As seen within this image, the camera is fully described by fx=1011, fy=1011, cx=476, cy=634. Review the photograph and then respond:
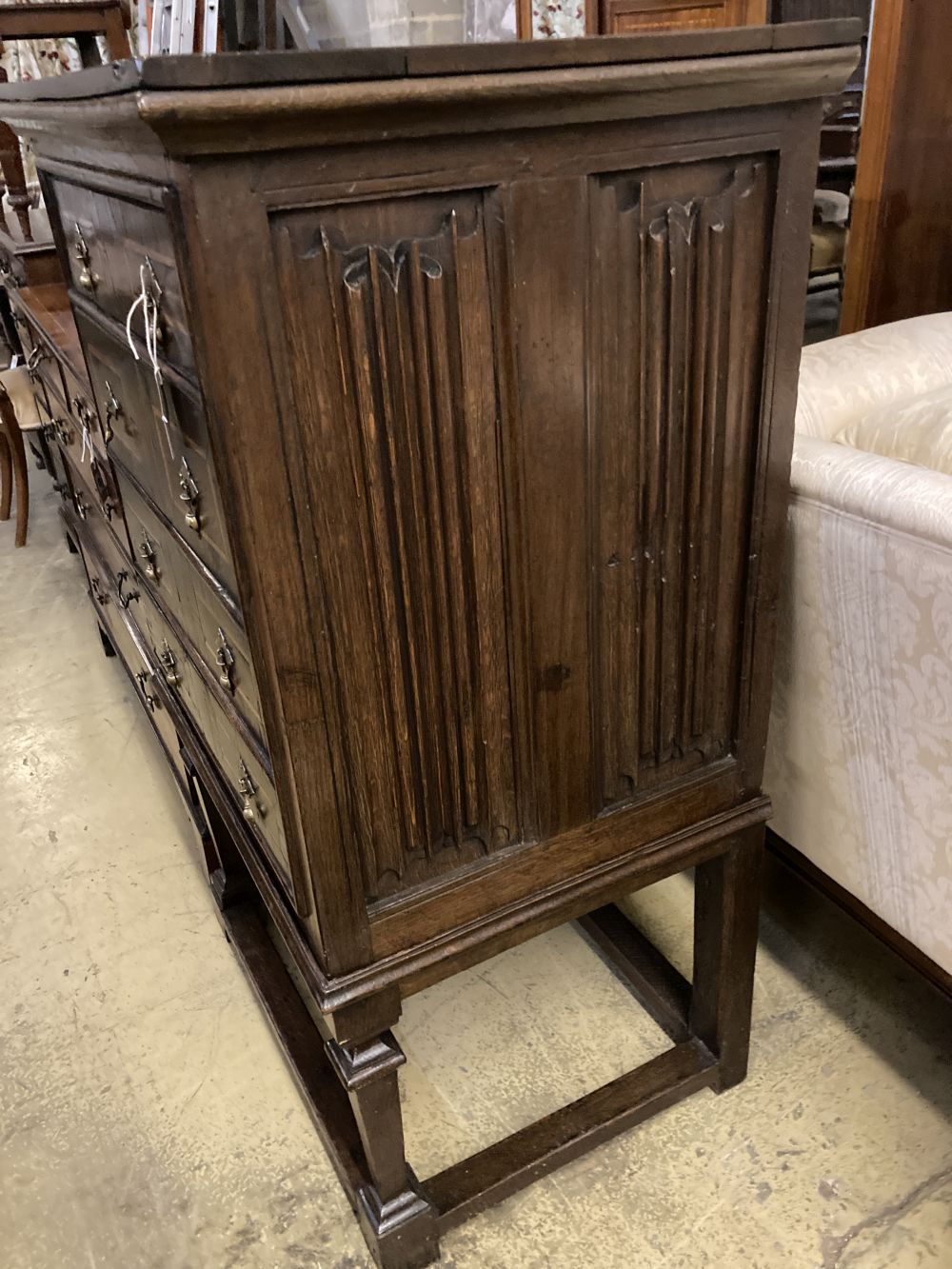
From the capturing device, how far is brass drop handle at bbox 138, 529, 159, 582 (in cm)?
135

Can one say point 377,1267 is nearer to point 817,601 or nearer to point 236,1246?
point 236,1246

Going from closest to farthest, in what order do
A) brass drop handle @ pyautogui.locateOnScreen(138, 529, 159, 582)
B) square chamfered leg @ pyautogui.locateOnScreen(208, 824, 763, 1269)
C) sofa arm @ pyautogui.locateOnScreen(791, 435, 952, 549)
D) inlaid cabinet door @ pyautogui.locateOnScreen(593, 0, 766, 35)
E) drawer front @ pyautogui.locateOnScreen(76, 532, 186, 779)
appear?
sofa arm @ pyautogui.locateOnScreen(791, 435, 952, 549) < square chamfered leg @ pyautogui.locateOnScreen(208, 824, 763, 1269) < brass drop handle @ pyautogui.locateOnScreen(138, 529, 159, 582) < drawer front @ pyautogui.locateOnScreen(76, 532, 186, 779) < inlaid cabinet door @ pyautogui.locateOnScreen(593, 0, 766, 35)

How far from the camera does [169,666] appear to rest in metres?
1.45

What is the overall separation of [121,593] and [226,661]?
2.89ft

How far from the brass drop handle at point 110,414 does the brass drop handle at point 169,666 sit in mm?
303

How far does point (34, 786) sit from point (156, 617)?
2.68ft

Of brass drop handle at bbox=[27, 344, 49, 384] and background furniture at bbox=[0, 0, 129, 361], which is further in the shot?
background furniture at bbox=[0, 0, 129, 361]

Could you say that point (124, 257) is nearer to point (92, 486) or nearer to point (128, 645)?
point (92, 486)

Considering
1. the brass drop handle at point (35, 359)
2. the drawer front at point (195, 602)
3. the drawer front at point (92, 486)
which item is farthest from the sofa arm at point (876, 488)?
the brass drop handle at point (35, 359)

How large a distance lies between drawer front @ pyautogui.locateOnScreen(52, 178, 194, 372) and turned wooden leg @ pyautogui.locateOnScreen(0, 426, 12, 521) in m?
2.00

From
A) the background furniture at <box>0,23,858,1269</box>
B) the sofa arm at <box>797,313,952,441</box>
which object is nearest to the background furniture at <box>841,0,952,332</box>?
the sofa arm at <box>797,313,952,441</box>

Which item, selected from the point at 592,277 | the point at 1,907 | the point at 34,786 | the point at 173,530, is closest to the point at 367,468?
the point at 592,277

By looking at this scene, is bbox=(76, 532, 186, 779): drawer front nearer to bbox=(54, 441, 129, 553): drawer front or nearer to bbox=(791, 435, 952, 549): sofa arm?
bbox=(54, 441, 129, 553): drawer front

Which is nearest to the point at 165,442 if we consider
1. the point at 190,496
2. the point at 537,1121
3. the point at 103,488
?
the point at 190,496
